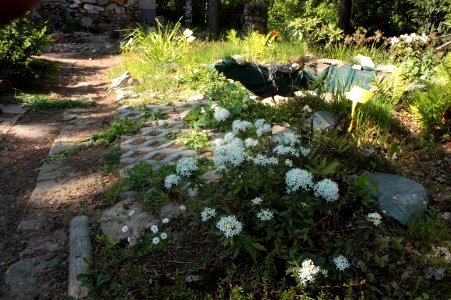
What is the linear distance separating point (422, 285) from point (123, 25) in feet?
46.7

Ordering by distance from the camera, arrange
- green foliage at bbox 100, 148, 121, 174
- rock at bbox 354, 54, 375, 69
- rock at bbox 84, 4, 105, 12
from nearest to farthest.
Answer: green foliage at bbox 100, 148, 121, 174 < rock at bbox 354, 54, 375, 69 < rock at bbox 84, 4, 105, 12

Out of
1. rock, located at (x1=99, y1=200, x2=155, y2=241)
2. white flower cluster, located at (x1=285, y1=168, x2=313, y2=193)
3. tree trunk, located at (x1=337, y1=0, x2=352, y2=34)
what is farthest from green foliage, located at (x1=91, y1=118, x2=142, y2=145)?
tree trunk, located at (x1=337, y1=0, x2=352, y2=34)

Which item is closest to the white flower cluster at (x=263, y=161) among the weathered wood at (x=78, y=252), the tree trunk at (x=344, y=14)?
the weathered wood at (x=78, y=252)

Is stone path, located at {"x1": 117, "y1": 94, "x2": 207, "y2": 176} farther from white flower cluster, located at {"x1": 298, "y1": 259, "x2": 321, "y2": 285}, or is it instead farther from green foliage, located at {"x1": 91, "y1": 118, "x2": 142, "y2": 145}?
white flower cluster, located at {"x1": 298, "y1": 259, "x2": 321, "y2": 285}

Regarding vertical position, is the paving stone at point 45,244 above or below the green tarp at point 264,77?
below

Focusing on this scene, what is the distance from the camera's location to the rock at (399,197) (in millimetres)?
2908

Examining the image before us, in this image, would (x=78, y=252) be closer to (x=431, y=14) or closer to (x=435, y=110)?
(x=435, y=110)

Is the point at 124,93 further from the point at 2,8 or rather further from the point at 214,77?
the point at 2,8

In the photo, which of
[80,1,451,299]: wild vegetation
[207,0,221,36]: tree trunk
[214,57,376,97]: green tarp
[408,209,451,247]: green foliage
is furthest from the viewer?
[207,0,221,36]: tree trunk

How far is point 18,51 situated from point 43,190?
4115 mm

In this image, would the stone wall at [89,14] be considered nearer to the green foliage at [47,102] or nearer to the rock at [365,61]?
the green foliage at [47,102]

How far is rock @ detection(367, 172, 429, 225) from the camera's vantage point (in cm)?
291

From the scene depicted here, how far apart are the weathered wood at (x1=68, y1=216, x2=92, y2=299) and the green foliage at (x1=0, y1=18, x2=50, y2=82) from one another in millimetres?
4823

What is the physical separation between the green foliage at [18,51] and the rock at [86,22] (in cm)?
721
